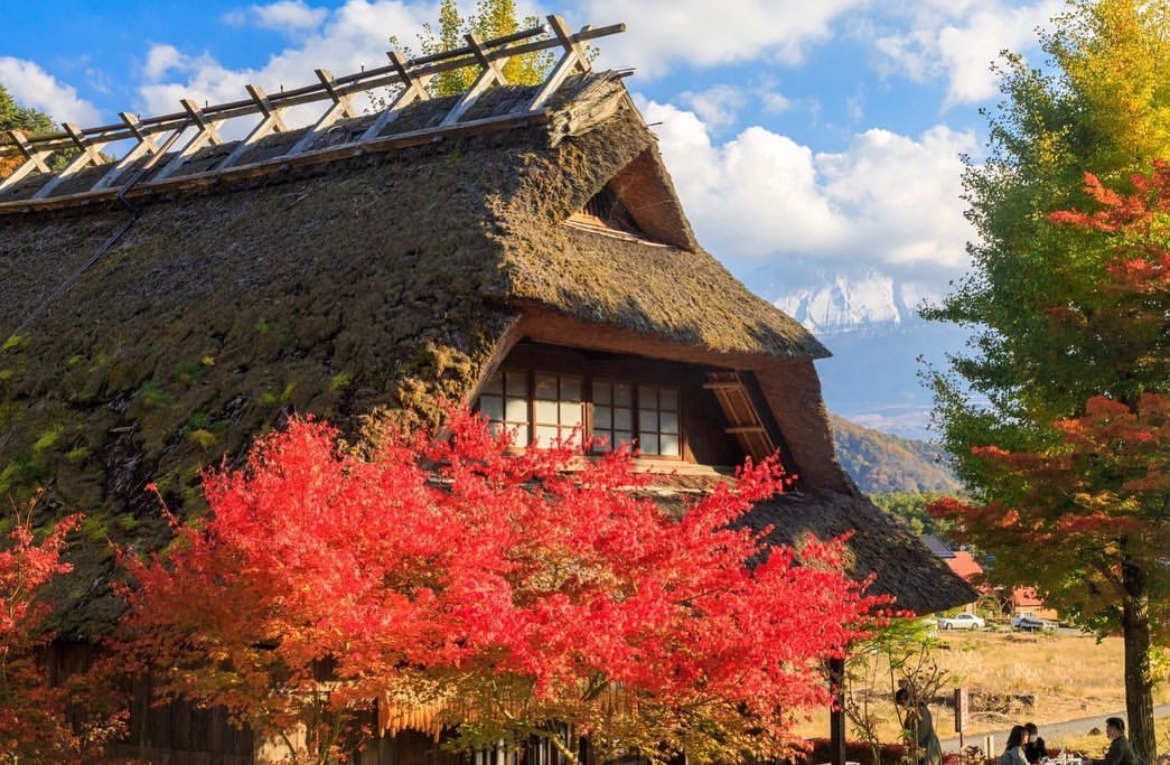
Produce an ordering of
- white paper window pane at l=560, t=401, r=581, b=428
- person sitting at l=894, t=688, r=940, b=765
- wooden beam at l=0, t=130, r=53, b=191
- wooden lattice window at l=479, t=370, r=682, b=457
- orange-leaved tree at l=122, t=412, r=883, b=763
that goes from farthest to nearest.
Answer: wooden beam at l=0, t=130, r=53, b=191 < white paper window pane at l=560, t=401, r=581, b=428 < wooden lattice window at l=479, t=370, r=682, b=457 < person sitting at l=894, t=688, r=940, b=765 < orange-leaved tree at l=122, t=412, r=883, b=763

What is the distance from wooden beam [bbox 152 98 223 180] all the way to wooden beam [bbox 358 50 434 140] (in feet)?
13.6

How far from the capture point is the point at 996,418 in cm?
1834

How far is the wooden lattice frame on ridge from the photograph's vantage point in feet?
54.7

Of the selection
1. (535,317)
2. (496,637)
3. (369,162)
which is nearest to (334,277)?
(535,317)

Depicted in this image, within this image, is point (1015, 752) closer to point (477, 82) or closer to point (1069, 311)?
point (1069, 311)

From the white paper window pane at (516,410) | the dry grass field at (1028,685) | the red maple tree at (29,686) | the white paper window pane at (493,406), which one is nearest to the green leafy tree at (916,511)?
the dry grass field at (1028,685)

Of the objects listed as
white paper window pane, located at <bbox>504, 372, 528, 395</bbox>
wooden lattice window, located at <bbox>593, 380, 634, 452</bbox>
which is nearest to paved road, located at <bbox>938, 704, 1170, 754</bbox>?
wooden lattice window, located at <bbox>593, 380, 634, 452</bbox>

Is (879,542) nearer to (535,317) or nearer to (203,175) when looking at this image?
(535,317)

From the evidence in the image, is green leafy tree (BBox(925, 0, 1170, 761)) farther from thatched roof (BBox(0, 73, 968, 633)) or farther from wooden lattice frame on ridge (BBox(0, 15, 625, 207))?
wooden lattice frame on ridge (BBox(0, 15, 625, 207))

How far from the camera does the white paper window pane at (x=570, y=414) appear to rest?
14.5m

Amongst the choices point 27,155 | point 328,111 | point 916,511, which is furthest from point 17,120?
point 916,511

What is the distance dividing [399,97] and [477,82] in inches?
55.4

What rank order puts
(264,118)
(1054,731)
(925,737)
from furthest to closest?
1. (1054,731)
2. (264,118)
3. (925,737)

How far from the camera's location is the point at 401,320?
12.1 m
